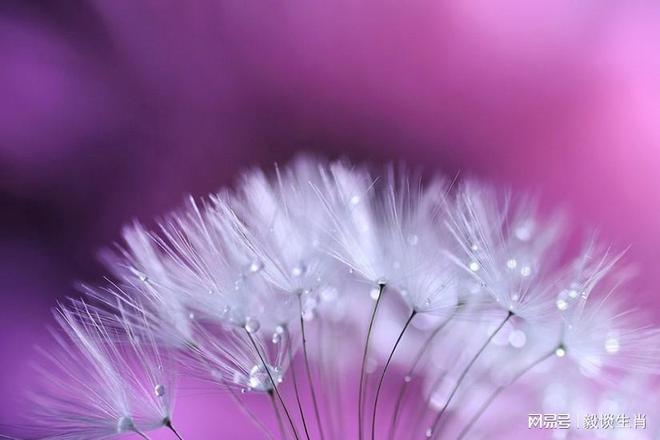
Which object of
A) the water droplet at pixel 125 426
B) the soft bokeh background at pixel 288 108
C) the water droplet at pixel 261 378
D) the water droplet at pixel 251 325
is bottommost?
the water droplet at pixel 125 426

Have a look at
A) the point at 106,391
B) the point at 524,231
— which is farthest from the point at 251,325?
the point at 524,231

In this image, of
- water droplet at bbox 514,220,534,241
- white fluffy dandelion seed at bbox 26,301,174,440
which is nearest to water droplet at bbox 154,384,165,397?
white fluffy dandelion seed at bbox 26,301,174,440

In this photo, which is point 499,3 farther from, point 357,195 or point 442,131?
point 357,195

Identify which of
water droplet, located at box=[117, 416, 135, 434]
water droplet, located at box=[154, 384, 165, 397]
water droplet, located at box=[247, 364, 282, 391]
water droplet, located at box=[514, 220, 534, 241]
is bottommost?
water droplet, located at box=[117, 416, 135, 434]

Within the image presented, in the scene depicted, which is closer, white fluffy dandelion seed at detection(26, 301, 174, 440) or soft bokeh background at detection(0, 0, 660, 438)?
white fluffy dandelion seed at detection(26, 301, 174, 440)

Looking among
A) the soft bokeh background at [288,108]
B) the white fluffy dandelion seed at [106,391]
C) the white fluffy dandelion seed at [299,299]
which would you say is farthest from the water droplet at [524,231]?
the white fluffy dandelion seed at [106,391]

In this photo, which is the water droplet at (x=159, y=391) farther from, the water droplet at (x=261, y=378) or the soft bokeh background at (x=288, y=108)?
the soft bokeh background at (x=288, y=108)

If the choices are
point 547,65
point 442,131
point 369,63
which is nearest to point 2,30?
point 369,63

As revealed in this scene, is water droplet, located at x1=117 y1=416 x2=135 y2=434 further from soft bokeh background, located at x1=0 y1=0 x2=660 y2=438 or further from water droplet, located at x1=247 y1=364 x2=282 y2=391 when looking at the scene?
soft bokeh background, located at x1=0 y1=0 x2=660 y2=438
